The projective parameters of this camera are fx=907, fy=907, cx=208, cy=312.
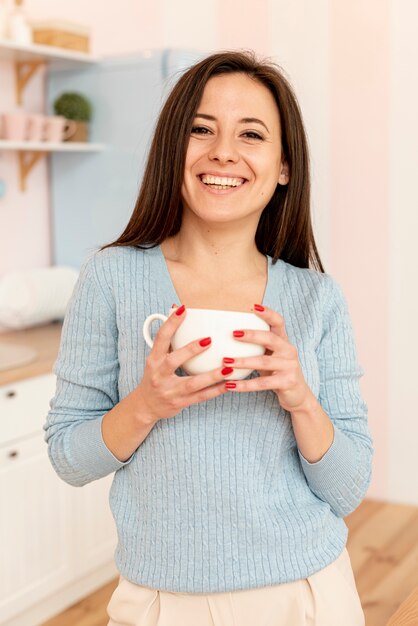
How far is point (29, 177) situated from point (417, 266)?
1.49 metres

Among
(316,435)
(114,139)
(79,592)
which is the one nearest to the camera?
(316,435)

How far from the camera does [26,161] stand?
3.23 meters

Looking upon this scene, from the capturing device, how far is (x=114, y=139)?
3.26 meters

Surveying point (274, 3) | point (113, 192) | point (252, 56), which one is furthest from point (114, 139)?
point (252, 56)

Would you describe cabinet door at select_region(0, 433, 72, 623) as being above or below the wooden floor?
above

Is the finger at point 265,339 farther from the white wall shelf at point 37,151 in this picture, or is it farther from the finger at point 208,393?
the white wall shelf at point 37,151

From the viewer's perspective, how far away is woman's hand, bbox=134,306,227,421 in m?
0.94

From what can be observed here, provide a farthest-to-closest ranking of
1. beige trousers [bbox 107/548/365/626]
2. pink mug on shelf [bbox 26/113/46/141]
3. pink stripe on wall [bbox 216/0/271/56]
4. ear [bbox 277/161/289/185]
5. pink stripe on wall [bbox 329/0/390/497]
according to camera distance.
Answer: pink stripe on wall [bbox 216/0/271/56]
pink stripe on wall [bbox 329/0/390/497]
pink mug on shelf [bbox 26/113/46/141]
ear [bbox 277/161/289/185]
beige trousers [bbox 107/548/365/626]

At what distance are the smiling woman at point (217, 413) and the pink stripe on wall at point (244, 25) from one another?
2.64 meters

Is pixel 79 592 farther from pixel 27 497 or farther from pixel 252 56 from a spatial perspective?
pixel 252 56

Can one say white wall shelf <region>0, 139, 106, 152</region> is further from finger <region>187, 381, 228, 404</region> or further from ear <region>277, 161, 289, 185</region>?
finger <region>187, 381, 228, 404</region>

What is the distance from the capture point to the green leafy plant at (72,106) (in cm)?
319

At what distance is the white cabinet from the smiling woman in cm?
130

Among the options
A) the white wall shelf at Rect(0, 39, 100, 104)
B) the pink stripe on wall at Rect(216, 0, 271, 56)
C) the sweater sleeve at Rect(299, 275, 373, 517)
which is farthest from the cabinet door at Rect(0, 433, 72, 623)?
the pink stripe on wall at Rect(216, 0, 271, 56)
